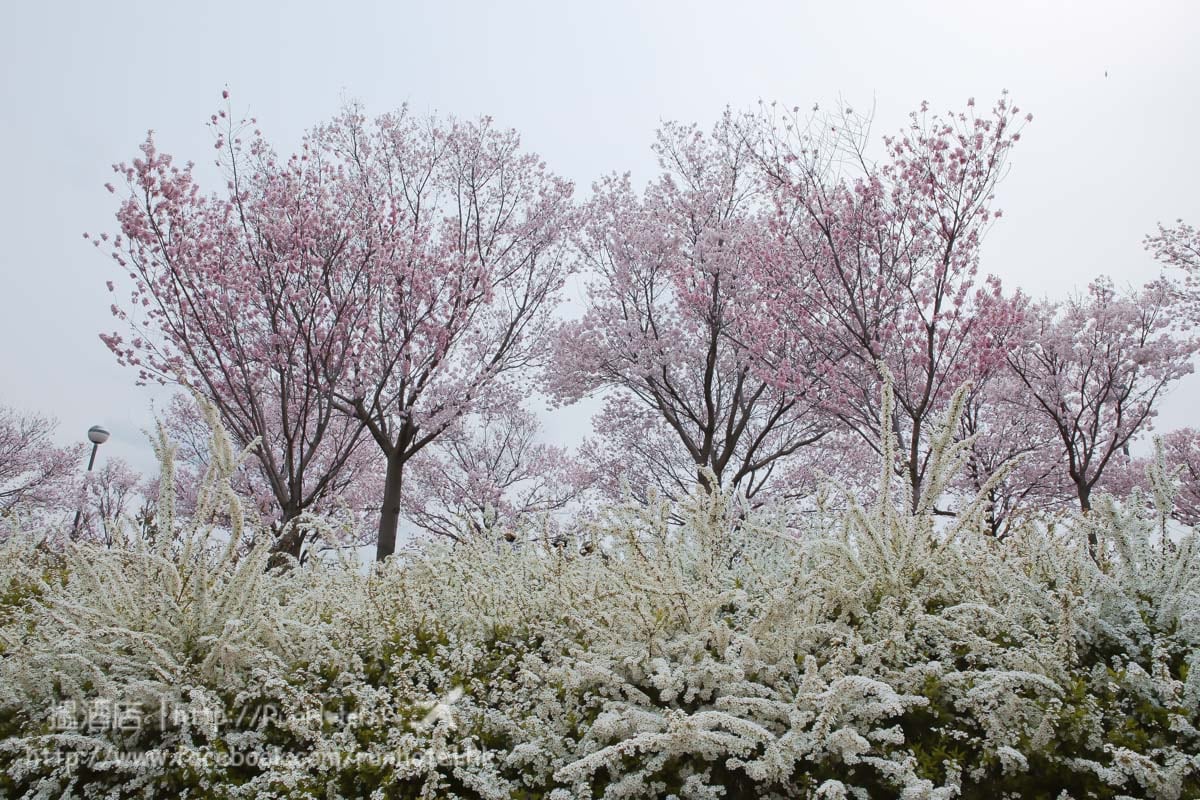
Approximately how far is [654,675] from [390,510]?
1022 centimetres

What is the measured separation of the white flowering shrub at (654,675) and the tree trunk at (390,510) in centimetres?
837

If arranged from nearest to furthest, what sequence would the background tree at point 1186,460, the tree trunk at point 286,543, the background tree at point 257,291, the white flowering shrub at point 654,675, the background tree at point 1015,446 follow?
the white flowering shrub at point 654,675 < the tree trunk at point 286,543 < the background tree at point 257,291 < the background tree at point 1015,446 < the background tree at point 1186,460

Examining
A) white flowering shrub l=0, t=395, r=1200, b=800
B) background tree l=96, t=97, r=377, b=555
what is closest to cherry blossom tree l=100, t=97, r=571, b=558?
background tree l=96, t=97, r=377, b=555

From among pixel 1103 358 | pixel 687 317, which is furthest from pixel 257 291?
pixel 1103 358

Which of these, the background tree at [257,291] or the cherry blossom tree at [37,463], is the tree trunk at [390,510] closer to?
the background tree at [257,291]

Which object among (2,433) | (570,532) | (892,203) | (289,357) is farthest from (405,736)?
(2,433)

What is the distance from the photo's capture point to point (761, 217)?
47.6 ft

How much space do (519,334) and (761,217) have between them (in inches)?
217

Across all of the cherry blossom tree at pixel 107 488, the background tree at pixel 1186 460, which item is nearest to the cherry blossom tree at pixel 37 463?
the cherry blossom tree at pixel 107 488

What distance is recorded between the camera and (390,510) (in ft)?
38.8

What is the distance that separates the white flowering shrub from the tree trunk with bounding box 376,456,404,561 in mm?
8365

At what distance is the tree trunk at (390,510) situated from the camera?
37.9ft

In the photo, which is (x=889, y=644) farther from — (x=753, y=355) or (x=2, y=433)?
(x=2, y=433)

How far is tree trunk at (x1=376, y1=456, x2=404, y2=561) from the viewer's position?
11566 millimetres
